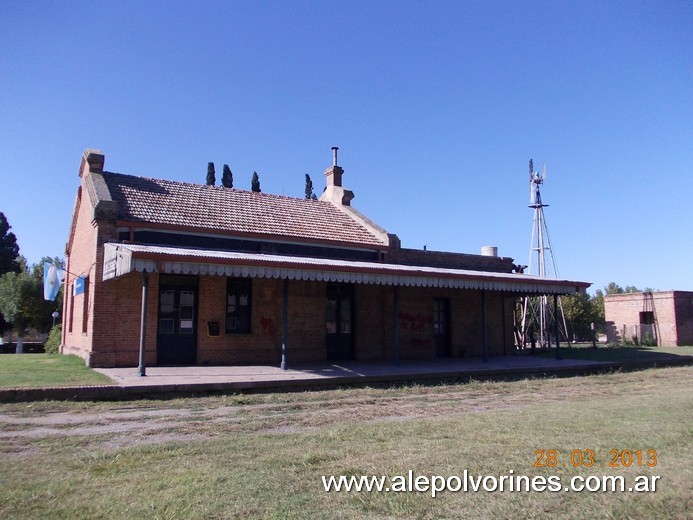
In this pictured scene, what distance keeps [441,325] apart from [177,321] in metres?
9.42

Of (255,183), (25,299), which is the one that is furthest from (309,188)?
(25,299)

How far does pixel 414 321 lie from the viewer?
1925cm

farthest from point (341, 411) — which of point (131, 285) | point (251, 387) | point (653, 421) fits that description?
point (131, 285)

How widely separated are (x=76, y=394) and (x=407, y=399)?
6.01 m

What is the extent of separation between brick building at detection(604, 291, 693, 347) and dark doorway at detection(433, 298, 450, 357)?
15631 mm

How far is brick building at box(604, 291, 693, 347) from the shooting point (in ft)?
95.5

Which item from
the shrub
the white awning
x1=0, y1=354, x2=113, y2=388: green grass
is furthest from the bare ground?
the shrub

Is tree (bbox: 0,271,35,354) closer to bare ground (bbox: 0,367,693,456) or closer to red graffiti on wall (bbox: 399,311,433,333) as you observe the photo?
red graffiti on wall (bbox: 399,311,433,333)

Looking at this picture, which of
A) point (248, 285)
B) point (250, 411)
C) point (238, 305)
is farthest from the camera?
point (248, 285)

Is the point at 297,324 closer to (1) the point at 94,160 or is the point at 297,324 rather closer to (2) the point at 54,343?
(1) the point at 94,160

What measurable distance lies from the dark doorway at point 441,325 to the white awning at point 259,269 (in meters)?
3.25

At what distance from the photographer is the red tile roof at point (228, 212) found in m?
16.1

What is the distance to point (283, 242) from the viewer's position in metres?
17.4

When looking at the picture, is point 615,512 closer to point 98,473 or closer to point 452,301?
point 98,473
